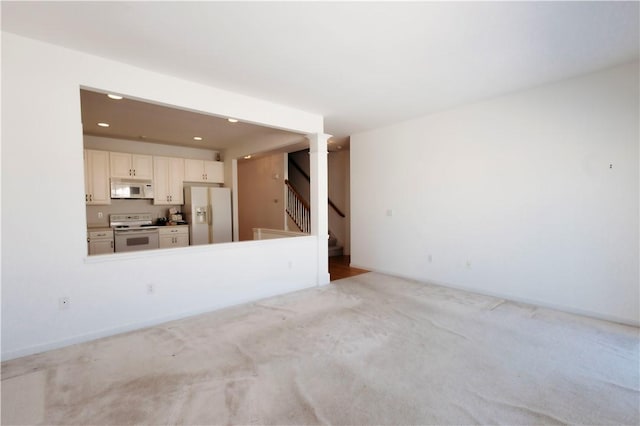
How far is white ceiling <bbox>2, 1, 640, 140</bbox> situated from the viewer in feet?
6.87

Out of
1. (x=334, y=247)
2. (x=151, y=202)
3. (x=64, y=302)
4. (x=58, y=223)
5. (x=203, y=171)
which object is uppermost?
(x=203, y=171)

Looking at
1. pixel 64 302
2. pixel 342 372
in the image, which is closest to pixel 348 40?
pixel 342 372

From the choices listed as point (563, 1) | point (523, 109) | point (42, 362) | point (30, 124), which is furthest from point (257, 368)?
point (523, 109)

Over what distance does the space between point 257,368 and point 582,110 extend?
423cm

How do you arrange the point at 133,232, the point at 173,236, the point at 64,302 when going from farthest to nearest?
the point at 173,236, the point at 133,232, the point at 64,302

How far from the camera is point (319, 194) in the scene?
14.9 ft

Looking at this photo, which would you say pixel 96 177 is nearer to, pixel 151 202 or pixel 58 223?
pixel 151 202

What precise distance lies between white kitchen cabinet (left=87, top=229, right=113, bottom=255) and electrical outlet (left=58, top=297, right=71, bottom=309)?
9.56 ft

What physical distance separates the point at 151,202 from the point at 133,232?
89 cm

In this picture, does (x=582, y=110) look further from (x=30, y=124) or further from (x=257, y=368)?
(x=30, y=124)

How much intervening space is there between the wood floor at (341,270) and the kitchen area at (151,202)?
246 cm

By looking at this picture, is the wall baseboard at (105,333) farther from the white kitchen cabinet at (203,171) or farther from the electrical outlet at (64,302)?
the white kitchen cabinet at (203,171)

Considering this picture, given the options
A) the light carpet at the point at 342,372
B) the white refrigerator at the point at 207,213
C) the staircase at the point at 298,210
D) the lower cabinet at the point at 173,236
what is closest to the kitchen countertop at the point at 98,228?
the lower cabinet at the point at 173,236

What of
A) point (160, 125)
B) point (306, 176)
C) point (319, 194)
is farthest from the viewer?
point (306, 176)
